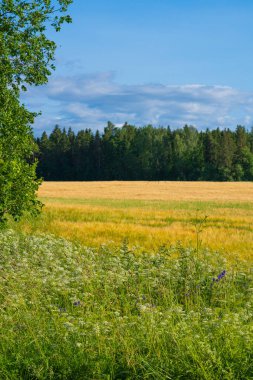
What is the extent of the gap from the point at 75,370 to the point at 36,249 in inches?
362

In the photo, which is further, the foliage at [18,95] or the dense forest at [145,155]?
the dense forest at [145,155]

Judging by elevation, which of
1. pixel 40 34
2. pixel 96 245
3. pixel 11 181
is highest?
pixel 40 34

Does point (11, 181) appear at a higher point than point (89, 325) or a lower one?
higher

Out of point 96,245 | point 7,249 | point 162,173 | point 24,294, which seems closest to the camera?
point 24,294

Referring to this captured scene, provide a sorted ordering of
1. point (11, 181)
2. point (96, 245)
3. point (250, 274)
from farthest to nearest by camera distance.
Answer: point (96, 245), point (11, 181), point (250, 274)

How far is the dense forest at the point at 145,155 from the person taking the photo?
15075 cm

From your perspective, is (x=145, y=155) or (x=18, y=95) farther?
(x=145, y=155)

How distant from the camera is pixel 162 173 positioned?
16162cm

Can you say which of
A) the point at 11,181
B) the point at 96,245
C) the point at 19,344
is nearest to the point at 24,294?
the point at 19,344

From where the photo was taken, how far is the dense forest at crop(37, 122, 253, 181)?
5935 inches

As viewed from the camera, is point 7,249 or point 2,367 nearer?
point 2,367

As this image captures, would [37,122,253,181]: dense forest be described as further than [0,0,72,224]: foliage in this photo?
Yes

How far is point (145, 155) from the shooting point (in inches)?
6535

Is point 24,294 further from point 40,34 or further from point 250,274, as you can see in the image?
point 40,34
